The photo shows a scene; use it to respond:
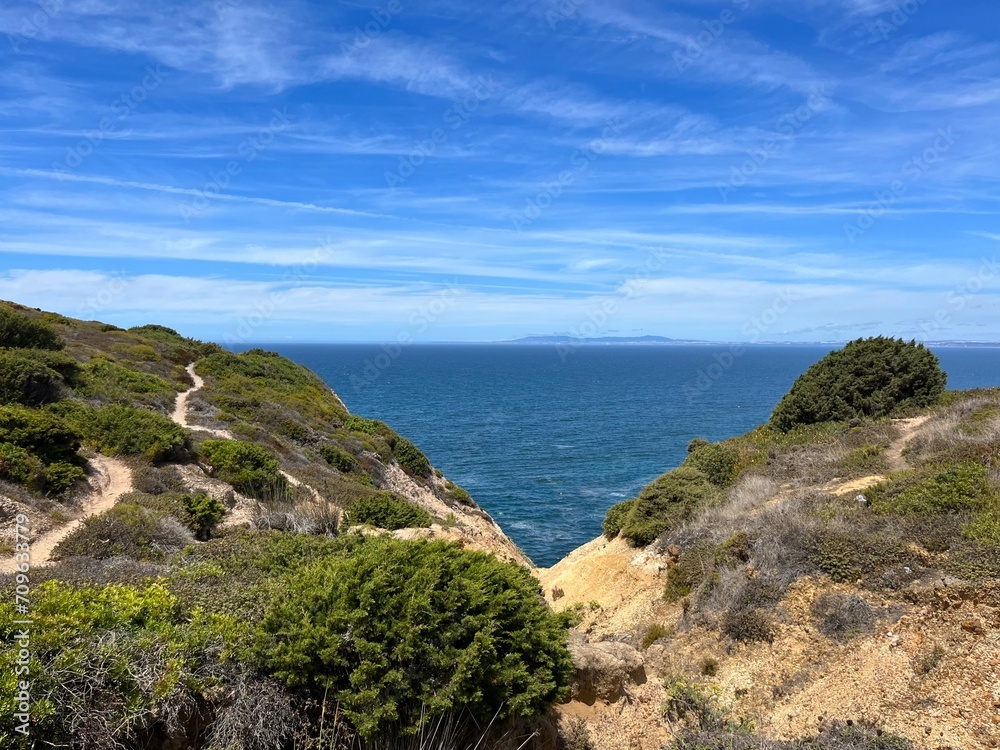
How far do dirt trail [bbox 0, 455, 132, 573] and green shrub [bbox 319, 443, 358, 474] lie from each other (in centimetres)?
998

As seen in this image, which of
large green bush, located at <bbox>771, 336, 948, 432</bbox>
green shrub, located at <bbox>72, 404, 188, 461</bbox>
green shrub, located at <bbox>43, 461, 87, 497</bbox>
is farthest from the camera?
large green bush, located at <bbox>771, 336, 948, 432</bbox>

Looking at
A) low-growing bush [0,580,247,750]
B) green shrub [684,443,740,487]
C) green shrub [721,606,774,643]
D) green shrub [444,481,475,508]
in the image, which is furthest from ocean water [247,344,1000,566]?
low-growing bush [0,580,247,750]

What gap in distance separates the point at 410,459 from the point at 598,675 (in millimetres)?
25835

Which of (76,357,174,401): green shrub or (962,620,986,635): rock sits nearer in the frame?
(962,620,986,635): rock

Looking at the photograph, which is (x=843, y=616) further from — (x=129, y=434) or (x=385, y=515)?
(x=129, y=434)

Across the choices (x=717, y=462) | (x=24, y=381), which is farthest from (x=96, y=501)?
(x=717, y=462)

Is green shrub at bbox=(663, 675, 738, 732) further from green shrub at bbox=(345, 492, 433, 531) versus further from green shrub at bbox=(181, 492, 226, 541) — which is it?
green shrub at bbox=(181, 492, 226, 541)

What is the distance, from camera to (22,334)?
24.2 meters

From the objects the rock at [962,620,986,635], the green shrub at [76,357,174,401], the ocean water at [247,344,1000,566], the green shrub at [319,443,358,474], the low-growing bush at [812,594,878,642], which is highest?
the green shrub at [76,357,174,401]

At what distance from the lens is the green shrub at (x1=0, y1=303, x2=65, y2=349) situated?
915 inches

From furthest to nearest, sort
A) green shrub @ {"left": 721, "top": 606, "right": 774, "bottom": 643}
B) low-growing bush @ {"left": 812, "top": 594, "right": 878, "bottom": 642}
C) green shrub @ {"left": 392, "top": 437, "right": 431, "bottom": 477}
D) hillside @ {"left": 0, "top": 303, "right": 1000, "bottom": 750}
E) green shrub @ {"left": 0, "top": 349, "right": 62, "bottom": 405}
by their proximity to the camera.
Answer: green shrub @ {"left": 392, "top": 437, "right": 431, "bottom": 477}
green shrub @ {"left": 0, "top": 349, "right": 62, "bottom": 405}
green shrub @ {"left": 721, "top": 606, "right": 774, "bottom": 643}
low-growing bush @ {"left": 812, "top": 594, "right": 878, "bottom": 642}
hillside @ {"left": 0, "top": 303, "right": 1000, "bottom": 750}

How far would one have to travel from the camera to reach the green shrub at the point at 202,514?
1336 cm

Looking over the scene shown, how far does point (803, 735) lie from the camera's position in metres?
7.55

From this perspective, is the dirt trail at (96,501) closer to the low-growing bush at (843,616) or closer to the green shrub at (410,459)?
the low-growing bush at (843,616)
